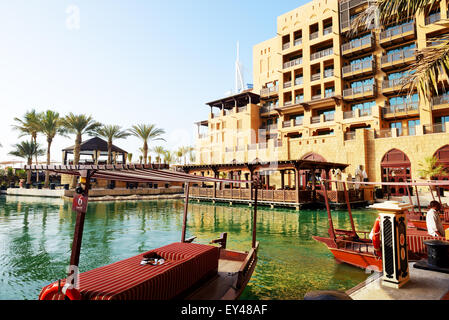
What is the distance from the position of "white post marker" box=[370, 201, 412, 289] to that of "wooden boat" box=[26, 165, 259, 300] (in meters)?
2.49

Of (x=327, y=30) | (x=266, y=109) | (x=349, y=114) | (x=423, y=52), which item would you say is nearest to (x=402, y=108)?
(x=349, y=114)

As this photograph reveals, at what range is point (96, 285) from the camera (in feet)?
10.5

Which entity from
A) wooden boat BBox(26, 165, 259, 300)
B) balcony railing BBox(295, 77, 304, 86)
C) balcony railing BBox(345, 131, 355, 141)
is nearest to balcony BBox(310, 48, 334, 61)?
balcony railing BBox(295, 77, 304, 86)

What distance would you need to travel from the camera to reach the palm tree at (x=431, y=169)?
20688 mm

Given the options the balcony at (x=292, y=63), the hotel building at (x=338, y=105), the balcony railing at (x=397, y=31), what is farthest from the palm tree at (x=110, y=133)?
the balcony railing at (x=397, y=31)

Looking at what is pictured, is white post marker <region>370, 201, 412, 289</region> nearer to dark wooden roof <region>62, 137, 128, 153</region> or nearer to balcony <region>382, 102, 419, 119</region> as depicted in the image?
balcony <region>382, 102, 419, 119</region>

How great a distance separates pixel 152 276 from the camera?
3.60m

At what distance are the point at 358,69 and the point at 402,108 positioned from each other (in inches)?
253

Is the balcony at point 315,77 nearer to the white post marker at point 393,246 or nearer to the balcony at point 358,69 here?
the balcony at point 358,69

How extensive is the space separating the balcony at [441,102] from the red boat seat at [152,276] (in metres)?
28.0

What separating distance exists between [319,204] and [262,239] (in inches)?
496

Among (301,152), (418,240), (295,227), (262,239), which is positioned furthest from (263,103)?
(418,240)

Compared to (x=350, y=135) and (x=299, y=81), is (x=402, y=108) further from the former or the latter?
(x=299, y=81)
